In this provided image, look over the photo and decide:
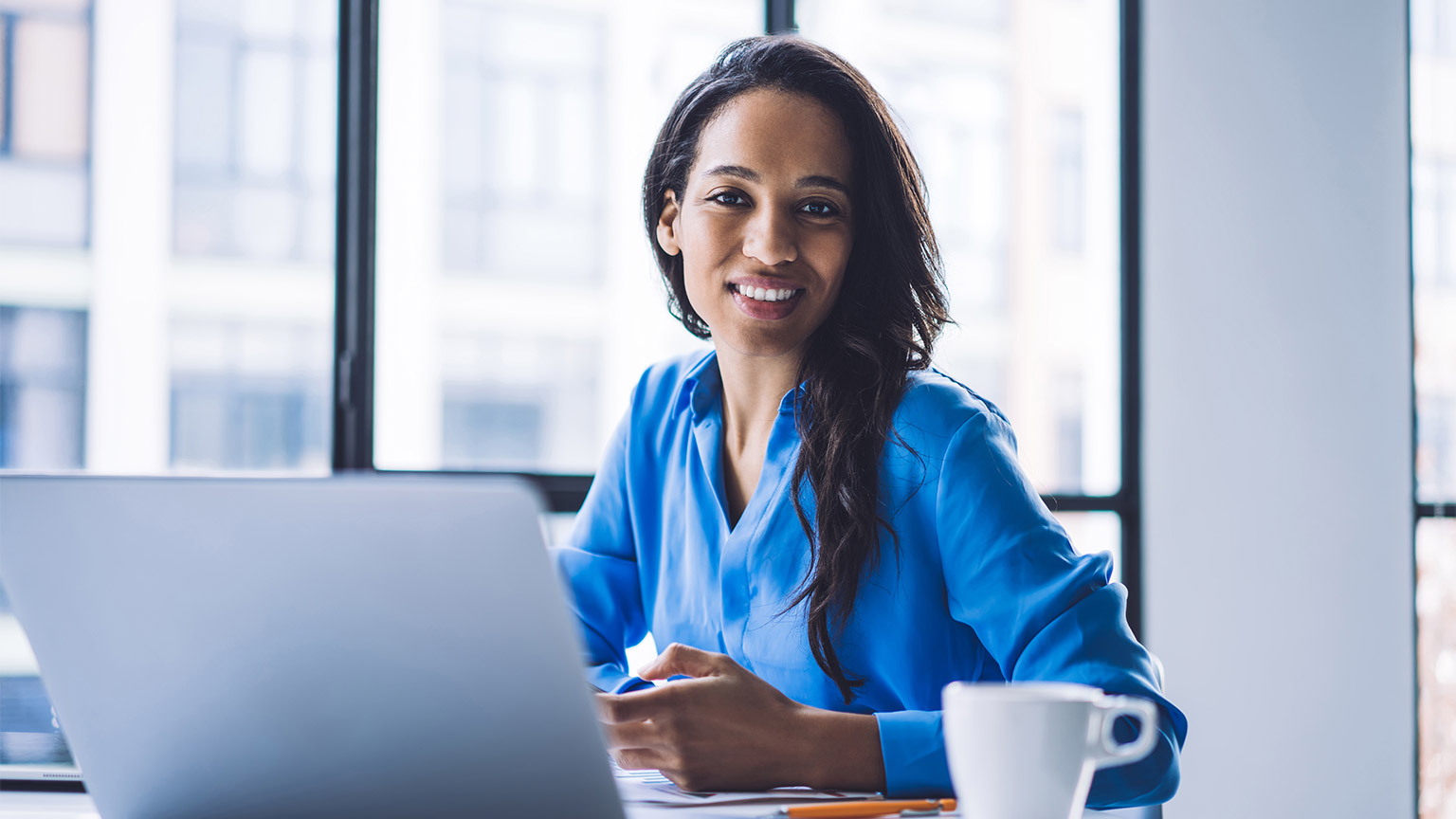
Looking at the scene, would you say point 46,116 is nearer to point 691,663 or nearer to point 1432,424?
point 691,663

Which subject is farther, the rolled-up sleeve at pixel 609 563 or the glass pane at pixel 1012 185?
the glass pane at pixel 1012 185

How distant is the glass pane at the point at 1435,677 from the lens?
2.49 m

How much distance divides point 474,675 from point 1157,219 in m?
2.29

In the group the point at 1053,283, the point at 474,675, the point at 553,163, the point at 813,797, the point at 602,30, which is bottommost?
the point at 813,797

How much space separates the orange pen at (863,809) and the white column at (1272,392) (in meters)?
1.93

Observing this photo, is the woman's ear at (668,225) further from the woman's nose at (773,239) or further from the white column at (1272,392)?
the white column at (1272,392)

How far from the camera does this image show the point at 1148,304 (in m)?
2.40

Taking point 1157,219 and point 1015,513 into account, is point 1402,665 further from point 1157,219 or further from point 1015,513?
point 1015,513

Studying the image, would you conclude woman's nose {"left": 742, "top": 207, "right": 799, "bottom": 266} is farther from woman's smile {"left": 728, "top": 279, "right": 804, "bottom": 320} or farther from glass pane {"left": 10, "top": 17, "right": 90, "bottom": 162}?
glass pane {"left": 10, "top": 17, "right": 90, "bottom": 162}

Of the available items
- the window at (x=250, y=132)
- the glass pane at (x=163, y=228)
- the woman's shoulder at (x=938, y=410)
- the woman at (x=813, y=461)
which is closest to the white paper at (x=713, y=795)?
the woman at (x=813, y=461)

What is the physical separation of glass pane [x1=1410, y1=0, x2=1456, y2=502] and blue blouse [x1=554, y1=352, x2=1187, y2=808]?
2043 mm

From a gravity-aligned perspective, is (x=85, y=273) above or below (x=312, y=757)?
above

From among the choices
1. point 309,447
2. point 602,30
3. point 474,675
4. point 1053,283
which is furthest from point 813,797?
point 1053,283

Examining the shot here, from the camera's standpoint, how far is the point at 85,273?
6.99 ft
